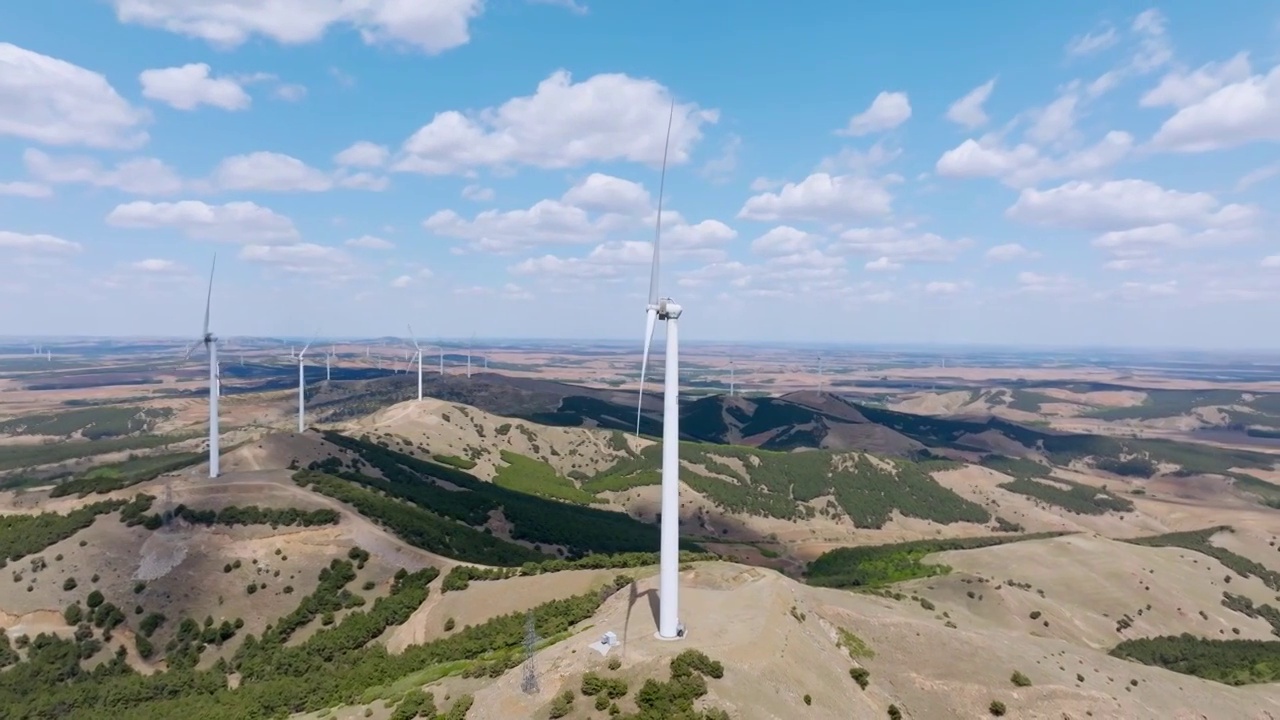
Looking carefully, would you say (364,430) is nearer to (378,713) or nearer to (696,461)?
(696,461)

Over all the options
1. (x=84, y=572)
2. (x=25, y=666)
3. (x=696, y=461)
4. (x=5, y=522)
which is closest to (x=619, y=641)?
(x=25, y=666)

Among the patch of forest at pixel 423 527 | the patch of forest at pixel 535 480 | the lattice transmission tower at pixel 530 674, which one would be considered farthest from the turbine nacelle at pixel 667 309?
the patch of forest at pixel 535 480

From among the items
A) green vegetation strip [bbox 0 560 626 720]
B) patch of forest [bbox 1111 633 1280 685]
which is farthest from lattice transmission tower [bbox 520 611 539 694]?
patch of forest [bbox 1111 633 1280 685]

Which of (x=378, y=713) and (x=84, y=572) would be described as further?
(x=84, y=572)

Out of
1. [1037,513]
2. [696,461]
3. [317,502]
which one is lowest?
[1037,513]

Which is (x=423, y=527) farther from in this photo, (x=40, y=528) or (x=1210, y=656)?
(x=1210, y=656)

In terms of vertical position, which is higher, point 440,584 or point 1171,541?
point 440,584

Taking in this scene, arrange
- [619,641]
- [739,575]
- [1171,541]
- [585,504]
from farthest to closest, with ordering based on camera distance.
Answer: [585,504] → [1171,541] → [739,575] → [619,641]

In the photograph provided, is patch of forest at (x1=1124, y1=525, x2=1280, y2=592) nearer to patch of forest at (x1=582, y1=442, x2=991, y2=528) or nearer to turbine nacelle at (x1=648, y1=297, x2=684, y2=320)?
patch of forest at (x1=582, y1=442, x2=991, y2=528)
